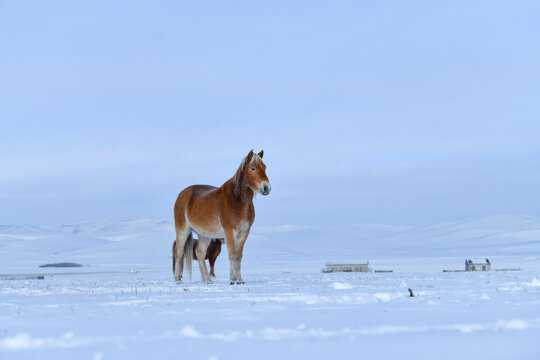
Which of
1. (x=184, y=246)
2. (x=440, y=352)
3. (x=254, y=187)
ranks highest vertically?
(x=254, y=187)

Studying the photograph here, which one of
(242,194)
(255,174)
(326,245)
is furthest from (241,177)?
(326,245)

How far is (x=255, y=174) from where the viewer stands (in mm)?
13492

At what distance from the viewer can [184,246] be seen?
15859 mm

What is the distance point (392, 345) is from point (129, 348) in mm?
2085

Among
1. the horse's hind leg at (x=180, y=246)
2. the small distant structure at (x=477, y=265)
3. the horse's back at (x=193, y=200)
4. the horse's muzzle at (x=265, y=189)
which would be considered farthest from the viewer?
the small distant structure at (x=477, y=265)

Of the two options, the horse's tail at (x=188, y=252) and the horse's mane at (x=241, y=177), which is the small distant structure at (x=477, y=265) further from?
the horse's mane at (x=241, y=177)

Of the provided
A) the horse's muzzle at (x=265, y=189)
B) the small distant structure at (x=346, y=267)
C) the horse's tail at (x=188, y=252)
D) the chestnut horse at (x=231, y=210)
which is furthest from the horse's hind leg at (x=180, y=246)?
the small distant structure at (x=346, y=267)

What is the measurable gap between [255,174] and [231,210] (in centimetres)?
97

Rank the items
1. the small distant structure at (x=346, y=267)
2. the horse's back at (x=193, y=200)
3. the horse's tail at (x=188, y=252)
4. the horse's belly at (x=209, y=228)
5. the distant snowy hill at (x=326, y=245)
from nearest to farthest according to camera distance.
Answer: the horse's belly at (x=209, y=228), the horse's back at (x=193, y=200), the horse's tail at (x=188, y=252), the small distant structure at (x=346, y=267), the distant snowy hill at (x=326, y=245)

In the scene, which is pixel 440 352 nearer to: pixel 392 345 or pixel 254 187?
pixel 392 345

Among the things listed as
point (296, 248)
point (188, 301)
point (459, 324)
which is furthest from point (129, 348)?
point (296, 248)

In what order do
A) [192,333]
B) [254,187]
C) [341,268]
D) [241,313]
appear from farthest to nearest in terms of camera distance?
1. [341,268]
2. [254,187]
3. [241,313]
4. [192,333]

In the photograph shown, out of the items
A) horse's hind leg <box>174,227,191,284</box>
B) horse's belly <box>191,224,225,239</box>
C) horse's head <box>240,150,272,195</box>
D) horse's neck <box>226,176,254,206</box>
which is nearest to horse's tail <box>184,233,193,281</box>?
horse's hind leg <box>174,227,191,284</box>

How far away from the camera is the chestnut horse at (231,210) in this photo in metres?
13.6
